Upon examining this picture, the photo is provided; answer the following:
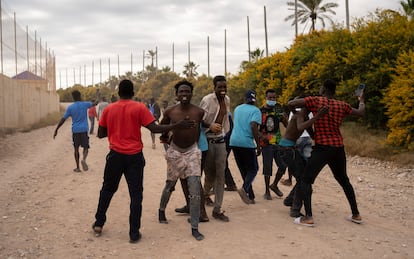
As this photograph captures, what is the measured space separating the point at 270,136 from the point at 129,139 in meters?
2.94

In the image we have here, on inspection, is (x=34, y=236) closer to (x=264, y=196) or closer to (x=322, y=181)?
(x=264, y=196)

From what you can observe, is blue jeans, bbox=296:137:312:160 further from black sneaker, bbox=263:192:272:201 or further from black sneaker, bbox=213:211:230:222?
black sneaker, bbox=213:211:230:222

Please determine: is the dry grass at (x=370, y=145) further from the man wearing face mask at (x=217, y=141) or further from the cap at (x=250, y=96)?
the man wearing face mask at (x=217, y=141)

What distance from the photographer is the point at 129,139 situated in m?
4.94

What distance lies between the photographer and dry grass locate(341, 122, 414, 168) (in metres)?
10.4

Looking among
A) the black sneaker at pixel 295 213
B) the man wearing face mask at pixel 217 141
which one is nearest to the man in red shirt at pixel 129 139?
the man wearing face mask at pixel 217 141

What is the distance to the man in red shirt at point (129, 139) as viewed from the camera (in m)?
4.89

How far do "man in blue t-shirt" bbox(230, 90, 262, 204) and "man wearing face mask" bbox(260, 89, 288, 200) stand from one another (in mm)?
686

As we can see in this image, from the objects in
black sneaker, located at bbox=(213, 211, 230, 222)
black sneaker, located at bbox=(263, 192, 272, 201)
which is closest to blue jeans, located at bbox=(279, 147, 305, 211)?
black sneaker, located at bbox=(263, 192, 272, 201)

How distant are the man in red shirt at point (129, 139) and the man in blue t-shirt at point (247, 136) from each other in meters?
1.53

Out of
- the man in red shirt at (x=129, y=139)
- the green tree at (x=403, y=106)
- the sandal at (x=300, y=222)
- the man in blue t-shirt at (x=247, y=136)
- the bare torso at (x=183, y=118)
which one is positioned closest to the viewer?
the man in red shirt at (x=129, y=139)

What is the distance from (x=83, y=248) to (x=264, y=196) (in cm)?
341

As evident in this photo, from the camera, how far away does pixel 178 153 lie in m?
5.24

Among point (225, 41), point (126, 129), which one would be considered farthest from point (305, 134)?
point (225, 41)
